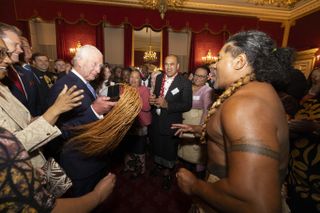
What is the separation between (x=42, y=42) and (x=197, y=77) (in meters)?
7.61

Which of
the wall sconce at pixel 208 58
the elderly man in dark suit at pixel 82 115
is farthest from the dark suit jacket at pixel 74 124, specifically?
the wall sconce at pixel 208 58

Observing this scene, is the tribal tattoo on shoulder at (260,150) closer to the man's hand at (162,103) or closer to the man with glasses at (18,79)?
the man with glasses at (18,79)

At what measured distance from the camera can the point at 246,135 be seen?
0.91m

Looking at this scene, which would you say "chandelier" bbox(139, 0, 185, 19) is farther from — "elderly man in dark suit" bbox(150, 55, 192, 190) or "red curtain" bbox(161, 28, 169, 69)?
"elderly man in dark suit" bbox(150, 55, 192, 190)

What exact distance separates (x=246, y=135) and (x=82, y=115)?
60.5 inches

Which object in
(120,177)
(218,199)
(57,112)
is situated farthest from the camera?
(120,177)

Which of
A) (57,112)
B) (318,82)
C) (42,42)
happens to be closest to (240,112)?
(57,112)

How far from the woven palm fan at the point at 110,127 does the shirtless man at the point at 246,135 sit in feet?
2.15

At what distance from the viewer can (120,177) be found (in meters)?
3.65

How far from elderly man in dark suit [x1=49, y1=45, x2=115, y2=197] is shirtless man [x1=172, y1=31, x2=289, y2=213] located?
1.05 meters

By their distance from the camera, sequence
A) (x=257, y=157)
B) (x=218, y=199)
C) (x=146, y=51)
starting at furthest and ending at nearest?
(x=146, y=51)
(x=218, y=199)
(x=257, y=157)

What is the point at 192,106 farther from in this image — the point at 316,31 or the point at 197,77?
the point at 316,31

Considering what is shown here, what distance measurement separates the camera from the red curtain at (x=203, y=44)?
9.03m

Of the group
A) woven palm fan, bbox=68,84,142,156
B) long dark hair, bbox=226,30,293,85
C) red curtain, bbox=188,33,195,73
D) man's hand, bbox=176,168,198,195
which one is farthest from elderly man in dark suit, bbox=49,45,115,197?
red curtain, bbox=188,33,195,73
